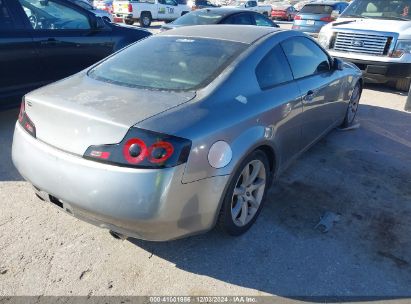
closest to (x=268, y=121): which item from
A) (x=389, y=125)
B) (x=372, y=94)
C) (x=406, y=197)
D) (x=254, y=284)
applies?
(x=254, y=284)

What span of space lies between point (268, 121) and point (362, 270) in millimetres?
1259

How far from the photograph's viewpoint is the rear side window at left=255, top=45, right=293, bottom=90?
3002 mm

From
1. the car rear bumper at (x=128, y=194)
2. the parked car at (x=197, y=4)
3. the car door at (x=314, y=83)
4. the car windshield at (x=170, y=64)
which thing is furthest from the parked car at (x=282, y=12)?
the car rear bumper at (x=128, y=194)

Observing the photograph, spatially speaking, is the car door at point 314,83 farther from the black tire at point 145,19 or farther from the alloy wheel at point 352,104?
the black tire at point 145,19

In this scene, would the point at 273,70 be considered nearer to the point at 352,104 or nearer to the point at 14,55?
the point at 352,104

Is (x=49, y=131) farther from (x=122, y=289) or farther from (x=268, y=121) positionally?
(x=268, y=121)

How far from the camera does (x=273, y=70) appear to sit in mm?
3176

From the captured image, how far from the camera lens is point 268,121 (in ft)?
9.46

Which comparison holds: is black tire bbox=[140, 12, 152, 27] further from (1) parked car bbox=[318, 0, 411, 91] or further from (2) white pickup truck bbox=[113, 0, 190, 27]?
(1) parked car bbox=[318, 0, 411, 91]

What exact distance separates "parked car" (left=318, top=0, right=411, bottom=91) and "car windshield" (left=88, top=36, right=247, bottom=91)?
511cm

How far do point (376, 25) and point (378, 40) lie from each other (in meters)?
0.42

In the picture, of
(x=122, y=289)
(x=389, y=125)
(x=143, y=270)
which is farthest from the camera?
(x=389, y=125)

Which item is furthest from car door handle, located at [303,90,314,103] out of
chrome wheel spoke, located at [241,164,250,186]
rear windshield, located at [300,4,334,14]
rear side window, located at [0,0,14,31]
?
rear windshield, located at [300,4,334,14]

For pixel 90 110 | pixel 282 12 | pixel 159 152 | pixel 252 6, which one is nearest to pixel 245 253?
pixel 159 152
